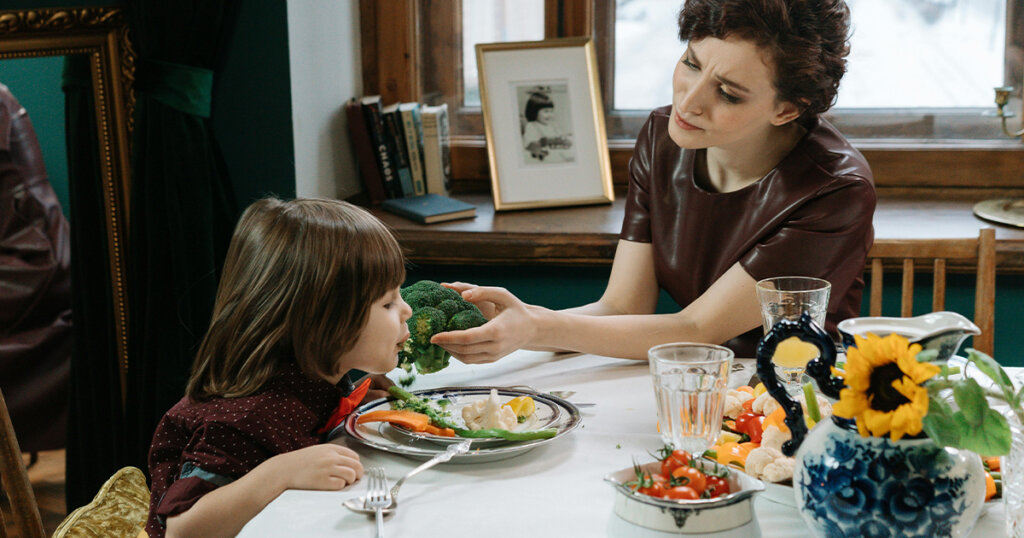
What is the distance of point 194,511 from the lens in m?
1.11

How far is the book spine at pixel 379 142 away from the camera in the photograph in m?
2.74

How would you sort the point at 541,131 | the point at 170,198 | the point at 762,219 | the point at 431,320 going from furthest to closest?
the point at 541,131 → the point at 170,198 → the point at 762,219 → the point at 431,320

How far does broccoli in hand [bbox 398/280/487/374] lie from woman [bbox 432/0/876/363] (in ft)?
0.28

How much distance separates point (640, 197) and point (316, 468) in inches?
43.1

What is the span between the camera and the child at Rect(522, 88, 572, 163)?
107 inches

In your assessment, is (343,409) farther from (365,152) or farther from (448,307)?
(365,152)

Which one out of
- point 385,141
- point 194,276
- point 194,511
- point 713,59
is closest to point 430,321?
point 194,511

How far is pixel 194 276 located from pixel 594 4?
4.56 ft

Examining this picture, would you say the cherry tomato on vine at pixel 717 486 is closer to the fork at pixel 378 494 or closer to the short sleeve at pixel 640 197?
the fork at pixel 378 494

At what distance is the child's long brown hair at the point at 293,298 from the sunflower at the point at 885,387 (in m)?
0.67

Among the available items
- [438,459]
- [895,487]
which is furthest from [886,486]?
[438,459]

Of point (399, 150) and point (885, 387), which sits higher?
point (399, 150)

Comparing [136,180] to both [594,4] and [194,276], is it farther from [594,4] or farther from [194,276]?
[594,4]

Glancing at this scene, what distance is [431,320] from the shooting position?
139 centimetres
